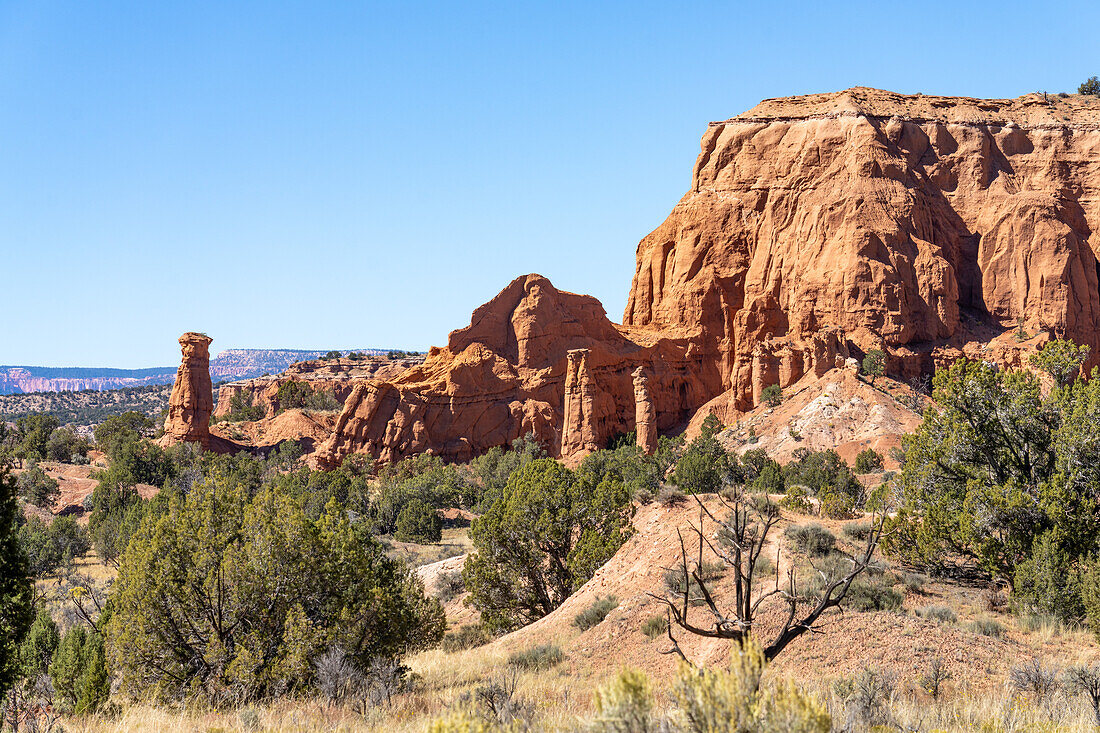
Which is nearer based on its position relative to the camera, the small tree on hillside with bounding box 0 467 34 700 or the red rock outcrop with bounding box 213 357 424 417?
the small tree on hillside with bounding box 0 467 34 700

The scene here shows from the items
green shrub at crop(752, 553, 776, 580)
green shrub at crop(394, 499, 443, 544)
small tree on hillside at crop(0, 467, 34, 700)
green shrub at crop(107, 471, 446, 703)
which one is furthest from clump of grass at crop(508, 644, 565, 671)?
green shrub at crop(394, 499, 443, 544)

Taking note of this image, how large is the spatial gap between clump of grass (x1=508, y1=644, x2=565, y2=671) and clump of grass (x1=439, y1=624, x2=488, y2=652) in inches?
237

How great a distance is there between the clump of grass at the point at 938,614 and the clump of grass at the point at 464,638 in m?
11.5

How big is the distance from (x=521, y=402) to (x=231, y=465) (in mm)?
22600

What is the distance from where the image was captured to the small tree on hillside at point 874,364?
57.8 m

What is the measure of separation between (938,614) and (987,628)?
0.81 m

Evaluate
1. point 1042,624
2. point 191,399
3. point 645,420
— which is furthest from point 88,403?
→ point 1042,624

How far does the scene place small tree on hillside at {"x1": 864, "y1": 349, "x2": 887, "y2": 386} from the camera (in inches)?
2277

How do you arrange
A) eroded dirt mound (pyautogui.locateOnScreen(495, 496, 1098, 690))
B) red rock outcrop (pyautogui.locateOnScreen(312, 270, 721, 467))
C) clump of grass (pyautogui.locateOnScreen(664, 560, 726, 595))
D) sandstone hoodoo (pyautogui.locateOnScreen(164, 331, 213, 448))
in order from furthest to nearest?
sandstone hoodoo (pyautogui.locateOnScreen(164, 331, 213, 448)), red rock outcrop (pyautogui.locateOnScreen(312, 270, 721, 467)), clump of grass (pyautogui.locateOnScreen(664, 560, 726, 595)), eroded dirt mound (pyautogui.locateOnScreen(495, 496, 1098, 690))

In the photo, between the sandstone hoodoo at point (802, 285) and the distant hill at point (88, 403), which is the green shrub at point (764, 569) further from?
the distant hill at point (88, 403)

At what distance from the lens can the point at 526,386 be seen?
227 ft

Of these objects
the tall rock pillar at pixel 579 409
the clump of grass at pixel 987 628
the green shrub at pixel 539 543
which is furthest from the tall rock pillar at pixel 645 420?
the clump of grass at pixel 987 628

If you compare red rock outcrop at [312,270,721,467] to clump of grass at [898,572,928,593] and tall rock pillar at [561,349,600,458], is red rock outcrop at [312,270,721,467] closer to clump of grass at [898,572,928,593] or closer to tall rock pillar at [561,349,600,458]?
tall rock pillar at [561,349,600,458]

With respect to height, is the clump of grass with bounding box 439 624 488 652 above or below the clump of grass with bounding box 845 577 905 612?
below
